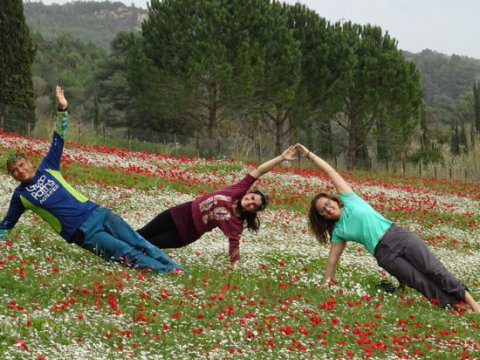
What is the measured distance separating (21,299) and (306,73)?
38855 mm

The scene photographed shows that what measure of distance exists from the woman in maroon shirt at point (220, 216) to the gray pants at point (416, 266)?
200 centimetres

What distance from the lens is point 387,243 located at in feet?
32.8

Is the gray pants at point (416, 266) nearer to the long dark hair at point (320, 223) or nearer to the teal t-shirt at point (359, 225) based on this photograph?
the teal t-shirt at point (359, 225)

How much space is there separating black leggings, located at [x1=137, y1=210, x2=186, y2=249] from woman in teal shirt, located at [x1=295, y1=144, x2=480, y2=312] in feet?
7.49

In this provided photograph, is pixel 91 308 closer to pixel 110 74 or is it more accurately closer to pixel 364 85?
pixel 364 85

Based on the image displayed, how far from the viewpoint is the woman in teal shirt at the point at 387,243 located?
9859 millimetres

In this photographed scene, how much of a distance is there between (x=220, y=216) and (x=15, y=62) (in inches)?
933

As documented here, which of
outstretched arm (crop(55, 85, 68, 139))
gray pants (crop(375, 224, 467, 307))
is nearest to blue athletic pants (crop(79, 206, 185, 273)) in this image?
outstretched arm (crop(55, 85, 68, 139))

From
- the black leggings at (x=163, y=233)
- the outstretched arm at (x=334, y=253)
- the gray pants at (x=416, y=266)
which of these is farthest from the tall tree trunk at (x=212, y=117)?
the gray pants at (x=416, y=266)

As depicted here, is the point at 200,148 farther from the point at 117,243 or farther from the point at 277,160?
the point at 117,243

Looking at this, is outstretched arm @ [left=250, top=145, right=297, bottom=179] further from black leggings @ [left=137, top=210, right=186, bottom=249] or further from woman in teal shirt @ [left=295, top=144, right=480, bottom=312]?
black leggings @ [left=137, top=210, right=186, bottom=249]

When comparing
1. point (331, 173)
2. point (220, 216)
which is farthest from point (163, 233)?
point (331, 173)

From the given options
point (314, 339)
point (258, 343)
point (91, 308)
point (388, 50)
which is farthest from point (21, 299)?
point (388, 50)

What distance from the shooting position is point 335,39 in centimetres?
4481
